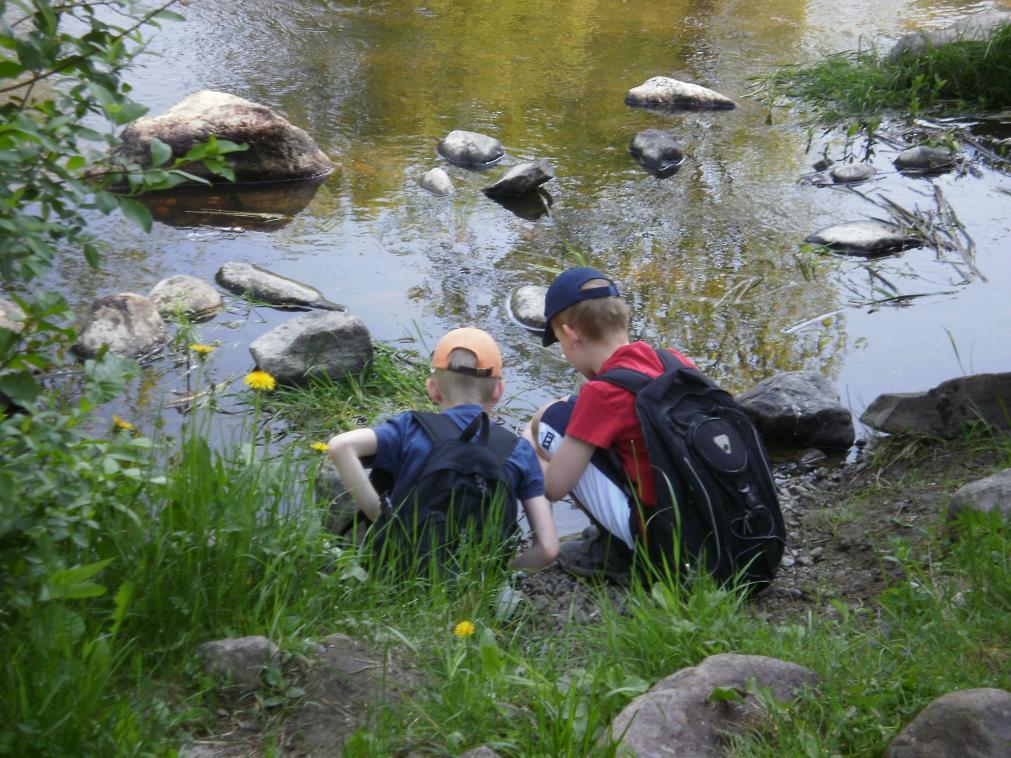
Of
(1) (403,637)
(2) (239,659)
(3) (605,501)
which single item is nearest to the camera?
(2) (239,659)

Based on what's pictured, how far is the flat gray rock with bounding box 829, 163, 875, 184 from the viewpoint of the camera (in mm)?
7008

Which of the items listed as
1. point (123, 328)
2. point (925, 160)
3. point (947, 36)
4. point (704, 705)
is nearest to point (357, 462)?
point (704, 705)

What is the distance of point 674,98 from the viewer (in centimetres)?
838

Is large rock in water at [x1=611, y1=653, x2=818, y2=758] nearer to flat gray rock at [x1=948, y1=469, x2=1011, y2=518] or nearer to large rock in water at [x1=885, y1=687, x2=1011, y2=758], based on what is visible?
large rock in water at [x1=885, y1=687, x2=1011, y2=758]

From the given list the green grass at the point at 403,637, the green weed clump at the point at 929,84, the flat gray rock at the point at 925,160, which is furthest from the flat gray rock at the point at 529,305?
the green weed clump at the point at 929,84

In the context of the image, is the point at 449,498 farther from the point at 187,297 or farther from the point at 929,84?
the point at 929,84

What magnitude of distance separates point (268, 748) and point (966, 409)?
304cm

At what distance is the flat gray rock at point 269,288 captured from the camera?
5242 millimetres

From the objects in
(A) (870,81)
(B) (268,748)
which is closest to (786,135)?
(A) (870,81)

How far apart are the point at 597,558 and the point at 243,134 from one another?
13.6 ft

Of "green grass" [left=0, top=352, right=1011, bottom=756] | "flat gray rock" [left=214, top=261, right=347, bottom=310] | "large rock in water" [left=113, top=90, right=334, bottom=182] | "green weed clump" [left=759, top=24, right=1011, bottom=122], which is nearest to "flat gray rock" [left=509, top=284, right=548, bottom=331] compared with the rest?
"flat gray rock" [left=214, top=261, right=347, bottom=310]

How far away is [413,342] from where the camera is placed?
5031mm

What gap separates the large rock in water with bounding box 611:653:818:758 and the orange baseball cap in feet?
4.24

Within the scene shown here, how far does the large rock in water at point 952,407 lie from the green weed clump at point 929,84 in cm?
422
